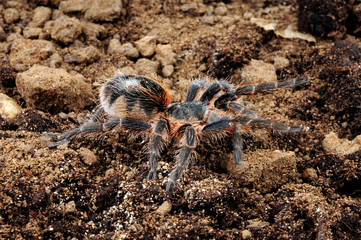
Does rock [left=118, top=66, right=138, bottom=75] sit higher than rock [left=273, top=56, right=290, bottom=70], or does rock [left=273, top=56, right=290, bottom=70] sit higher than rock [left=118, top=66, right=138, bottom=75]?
rock [left=273, top=56, right=290, bottom=70]

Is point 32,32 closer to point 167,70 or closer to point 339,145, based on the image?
point 167,70

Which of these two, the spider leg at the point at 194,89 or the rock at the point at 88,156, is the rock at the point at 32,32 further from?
the spider leg at the point at 194,89

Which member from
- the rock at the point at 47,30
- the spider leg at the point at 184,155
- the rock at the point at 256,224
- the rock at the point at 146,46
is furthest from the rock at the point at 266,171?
the rock at the point at 47,30

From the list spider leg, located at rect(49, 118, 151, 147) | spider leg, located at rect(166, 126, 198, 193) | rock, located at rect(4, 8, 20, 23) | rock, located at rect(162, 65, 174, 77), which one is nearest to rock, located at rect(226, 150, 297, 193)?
spider leg, located at rect(166, 126, 198, 193)

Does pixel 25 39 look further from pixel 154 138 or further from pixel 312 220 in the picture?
pixel 312 220

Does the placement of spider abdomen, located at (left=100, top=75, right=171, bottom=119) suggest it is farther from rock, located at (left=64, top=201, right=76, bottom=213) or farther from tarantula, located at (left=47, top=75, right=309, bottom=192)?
rock, located at (left=64, top=201, right=76, bottom=213)

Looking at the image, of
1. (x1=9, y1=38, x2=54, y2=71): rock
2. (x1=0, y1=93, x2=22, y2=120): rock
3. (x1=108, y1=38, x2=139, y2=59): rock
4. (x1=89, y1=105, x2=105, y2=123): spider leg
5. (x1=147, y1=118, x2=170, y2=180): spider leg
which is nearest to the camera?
(x1=147, y1=118, x2=170, y2=180): spider leg

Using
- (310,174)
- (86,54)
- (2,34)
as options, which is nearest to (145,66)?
(86,54)
